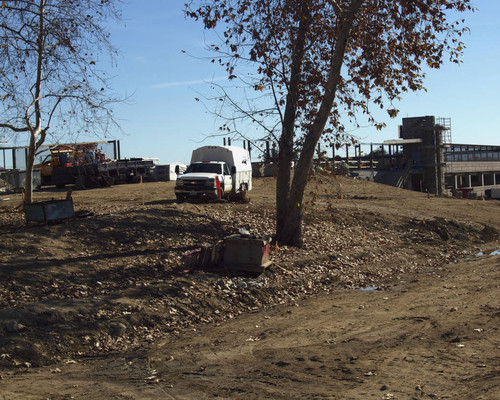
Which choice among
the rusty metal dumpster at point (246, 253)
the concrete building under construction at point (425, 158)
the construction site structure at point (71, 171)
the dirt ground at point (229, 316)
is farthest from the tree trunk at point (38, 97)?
the concrete building under construction at point (425, 158)

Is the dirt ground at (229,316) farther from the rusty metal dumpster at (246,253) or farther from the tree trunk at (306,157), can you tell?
the tree trunk at (306,157)

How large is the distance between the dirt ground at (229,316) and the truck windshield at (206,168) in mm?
6649

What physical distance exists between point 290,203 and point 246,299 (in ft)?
16.7

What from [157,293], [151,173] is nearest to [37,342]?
[157,293]

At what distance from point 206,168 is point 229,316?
15721 mm

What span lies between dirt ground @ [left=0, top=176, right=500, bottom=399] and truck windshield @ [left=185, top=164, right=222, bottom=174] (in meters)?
6.65

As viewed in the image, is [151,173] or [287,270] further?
[151,173]

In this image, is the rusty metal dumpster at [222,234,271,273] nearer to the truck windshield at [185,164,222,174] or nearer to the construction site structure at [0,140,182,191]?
the truck windshield at [185,164,222,174]

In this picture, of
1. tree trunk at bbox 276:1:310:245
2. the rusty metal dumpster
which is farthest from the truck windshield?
the rusty metal dumpster

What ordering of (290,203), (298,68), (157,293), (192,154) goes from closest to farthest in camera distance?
(157,293), (298,68), (290,203), (192,154)

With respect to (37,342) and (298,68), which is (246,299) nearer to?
(37,342)

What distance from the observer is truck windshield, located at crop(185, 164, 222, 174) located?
26.0 m

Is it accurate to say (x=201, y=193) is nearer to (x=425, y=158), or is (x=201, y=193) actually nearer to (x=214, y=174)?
(x=214, y=174)

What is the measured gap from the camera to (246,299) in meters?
11.8
